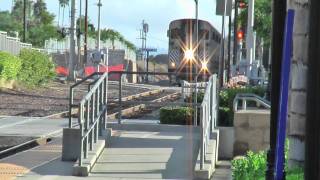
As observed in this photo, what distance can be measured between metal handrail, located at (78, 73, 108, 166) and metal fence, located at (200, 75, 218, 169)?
1.60 meters

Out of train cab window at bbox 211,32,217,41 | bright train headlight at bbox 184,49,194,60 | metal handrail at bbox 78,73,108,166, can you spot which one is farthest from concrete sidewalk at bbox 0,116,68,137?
train cab window at bbox 211,32,217,41

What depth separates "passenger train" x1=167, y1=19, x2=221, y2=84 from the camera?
3994 cm

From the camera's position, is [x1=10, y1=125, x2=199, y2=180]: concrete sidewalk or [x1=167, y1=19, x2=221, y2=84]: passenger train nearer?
[x1=10, y1=125, x2=199, y2=180]: concrete sidewalk

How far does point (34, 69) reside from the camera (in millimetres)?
36969

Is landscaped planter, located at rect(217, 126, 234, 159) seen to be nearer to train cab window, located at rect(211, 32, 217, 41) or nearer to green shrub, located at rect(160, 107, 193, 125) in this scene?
green shrub, located at rect(160, 107, 193, 125)

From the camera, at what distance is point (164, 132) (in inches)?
480

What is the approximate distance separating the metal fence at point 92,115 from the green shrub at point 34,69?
2420cm

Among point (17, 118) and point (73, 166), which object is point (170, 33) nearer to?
point (17, 118)

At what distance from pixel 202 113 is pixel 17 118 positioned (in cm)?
1096

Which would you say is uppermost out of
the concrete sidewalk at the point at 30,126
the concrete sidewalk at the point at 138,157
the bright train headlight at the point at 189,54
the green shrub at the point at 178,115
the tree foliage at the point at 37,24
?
the tree foliage at the point at 37,24

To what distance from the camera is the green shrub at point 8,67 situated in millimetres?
31433

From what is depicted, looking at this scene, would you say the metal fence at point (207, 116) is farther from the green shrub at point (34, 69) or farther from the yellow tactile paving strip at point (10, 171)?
the green shrub at point (34, 69)

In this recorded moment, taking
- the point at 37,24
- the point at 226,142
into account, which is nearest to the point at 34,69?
the point at 226,142

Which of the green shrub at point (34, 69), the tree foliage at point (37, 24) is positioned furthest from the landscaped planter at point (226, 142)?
the tree foliage at point (37, 24)
